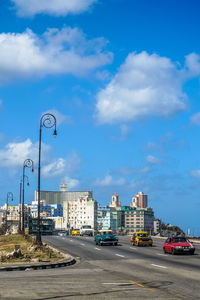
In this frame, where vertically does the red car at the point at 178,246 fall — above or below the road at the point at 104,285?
below

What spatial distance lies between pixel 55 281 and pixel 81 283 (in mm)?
1102

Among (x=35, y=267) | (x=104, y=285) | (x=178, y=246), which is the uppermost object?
(x=104, y=285)

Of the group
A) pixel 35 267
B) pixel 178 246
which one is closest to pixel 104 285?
pixel 35 267

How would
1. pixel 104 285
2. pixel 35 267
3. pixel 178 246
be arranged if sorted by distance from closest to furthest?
pixel 104 285 → pixel 35 267 → pixel 178 246

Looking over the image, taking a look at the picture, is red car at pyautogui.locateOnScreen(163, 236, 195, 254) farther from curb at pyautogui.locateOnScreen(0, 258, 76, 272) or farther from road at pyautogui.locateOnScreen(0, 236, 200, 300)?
road at pyautogui.locateOnScreen(0, 236, 200, 300)

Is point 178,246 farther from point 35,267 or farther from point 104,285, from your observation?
point 104,285

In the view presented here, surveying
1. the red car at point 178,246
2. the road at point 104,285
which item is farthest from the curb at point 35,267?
the red car at point 178,246

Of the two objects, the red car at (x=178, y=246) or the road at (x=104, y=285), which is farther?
the red car at (x=178, y=246)

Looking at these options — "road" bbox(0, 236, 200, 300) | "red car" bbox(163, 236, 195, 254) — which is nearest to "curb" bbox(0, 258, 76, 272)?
"road" bbox(0, 236, 200, 300)

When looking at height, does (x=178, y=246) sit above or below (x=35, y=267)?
below

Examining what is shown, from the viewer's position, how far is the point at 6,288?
13859mm

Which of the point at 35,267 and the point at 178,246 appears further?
the point at 178,246

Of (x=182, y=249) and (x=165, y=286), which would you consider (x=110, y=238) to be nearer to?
A: (x=182, y=249)

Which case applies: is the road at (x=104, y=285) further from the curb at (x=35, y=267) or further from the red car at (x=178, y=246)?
the red car at (x=178, y=246)
